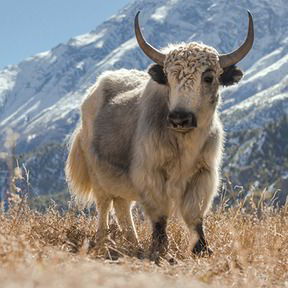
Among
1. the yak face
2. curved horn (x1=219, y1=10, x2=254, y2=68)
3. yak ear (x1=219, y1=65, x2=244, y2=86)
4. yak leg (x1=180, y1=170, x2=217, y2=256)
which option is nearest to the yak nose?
the yak face

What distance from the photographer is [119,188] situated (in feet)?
30.5

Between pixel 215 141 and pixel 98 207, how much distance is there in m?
3.00

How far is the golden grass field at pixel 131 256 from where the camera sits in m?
2.91

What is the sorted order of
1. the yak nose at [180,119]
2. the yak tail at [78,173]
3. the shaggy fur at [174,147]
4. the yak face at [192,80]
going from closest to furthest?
the yak nose at [180,119] < the yak face at [192,80] < the shaggy fur at [174,147] < the yak tail at [78,173]

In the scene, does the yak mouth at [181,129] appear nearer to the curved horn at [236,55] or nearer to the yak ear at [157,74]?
the yak ear at [157,74]

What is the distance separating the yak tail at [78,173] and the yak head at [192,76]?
289 centimetres

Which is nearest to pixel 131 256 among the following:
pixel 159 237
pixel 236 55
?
pixel 159 237

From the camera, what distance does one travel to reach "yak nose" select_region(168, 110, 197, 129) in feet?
24.3

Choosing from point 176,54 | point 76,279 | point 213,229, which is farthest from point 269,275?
point 176,54

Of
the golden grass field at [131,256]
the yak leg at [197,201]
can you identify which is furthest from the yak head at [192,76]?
the golden grass field at [131,256]

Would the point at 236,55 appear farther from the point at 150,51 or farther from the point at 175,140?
the point at 175,140

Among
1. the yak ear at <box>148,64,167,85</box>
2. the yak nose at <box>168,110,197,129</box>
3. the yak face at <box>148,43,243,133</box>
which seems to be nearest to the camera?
the yak nose at <box>168,110,197,129</box>

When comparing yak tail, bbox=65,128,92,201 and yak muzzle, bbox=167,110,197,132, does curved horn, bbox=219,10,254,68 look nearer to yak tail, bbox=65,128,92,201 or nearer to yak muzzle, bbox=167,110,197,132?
yak muzzle, bbox=167,110,197,132

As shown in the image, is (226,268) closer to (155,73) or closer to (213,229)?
(213,229)
